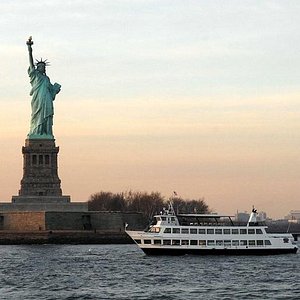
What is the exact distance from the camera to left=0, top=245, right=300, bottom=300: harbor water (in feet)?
194

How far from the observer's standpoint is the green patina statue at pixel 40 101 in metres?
127

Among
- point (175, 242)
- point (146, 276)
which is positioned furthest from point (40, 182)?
point (146, 276)

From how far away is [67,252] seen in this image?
99.4 metres

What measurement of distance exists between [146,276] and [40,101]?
201 ft

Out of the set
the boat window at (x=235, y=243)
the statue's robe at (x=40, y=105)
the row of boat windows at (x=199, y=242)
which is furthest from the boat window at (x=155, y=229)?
the statue's robe at (x=40, y=105)

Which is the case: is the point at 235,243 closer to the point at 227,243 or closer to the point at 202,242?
the point at 227,243

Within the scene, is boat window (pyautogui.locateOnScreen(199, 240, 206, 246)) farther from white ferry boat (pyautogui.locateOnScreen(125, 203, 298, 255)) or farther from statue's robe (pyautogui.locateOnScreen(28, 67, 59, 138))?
statue's robe (pyautogui.locateOnScreen(28, 67, 59, 138))

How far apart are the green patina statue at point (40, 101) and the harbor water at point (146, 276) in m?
33.1

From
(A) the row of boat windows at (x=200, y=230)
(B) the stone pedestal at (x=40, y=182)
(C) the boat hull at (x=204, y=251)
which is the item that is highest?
(B) the stone pedestal at (x=40, y=182)

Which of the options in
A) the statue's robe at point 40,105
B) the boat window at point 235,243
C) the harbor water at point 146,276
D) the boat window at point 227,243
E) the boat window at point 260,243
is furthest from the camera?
the statue's robe at point 40,105

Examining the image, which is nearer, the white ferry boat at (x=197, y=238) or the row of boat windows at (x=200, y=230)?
the white ferry boat at (x=197, y=238)

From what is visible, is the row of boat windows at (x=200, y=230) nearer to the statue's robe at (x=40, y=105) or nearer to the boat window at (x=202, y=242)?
the boat window at (x=202, y=242)

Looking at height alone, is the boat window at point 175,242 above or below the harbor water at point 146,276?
above

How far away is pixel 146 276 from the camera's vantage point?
227ft
